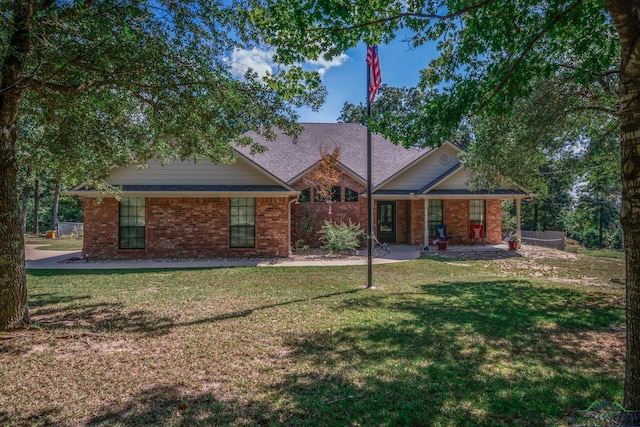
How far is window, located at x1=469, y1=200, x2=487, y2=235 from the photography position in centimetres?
1867

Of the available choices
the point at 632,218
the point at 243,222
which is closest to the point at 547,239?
the point at 243,222

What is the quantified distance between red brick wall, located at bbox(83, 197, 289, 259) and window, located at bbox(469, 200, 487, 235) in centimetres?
1031

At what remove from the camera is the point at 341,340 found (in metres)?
4.94

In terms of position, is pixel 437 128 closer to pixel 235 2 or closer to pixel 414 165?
pixel 235 2

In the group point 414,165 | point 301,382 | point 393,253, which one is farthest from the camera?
point 414,165

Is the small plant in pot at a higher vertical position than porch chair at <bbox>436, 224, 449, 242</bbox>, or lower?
lower

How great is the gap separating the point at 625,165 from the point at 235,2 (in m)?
5.70

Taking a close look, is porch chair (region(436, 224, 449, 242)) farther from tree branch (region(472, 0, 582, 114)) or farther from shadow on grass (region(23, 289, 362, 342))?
tree branch (region(472, 0, 582, 114))

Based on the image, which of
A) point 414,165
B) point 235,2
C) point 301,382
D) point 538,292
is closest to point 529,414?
point 301,382

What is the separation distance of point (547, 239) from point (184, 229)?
19.5m

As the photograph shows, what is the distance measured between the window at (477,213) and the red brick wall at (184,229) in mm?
10306

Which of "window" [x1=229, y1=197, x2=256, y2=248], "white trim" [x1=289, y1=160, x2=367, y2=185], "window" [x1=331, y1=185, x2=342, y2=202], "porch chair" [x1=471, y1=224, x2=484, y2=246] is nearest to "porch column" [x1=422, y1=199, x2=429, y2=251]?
"porch chair" [x1=471, y1=224, x2=484, y2=246]

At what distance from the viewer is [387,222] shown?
19562mm

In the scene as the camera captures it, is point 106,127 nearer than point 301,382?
No
